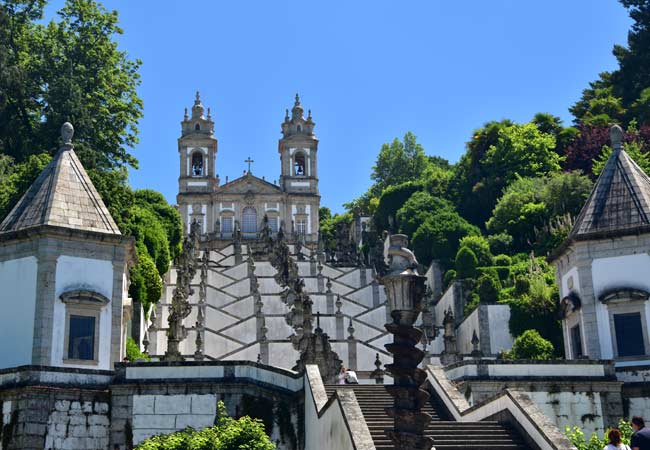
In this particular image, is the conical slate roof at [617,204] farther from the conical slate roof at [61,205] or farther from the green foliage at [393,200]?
the green foliage at [393,200]

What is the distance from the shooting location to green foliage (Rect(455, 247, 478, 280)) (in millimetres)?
44031

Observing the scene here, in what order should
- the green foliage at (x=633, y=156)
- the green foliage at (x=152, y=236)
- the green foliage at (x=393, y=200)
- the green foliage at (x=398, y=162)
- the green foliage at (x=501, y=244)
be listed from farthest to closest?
the green foliage at (x=398, y=162) < the green foliage at (x=393, y=200) < the green foliage at (x=501, y=244) < the green foliage at (x=633, y=156) < the green foliage at (x=152, y=236)

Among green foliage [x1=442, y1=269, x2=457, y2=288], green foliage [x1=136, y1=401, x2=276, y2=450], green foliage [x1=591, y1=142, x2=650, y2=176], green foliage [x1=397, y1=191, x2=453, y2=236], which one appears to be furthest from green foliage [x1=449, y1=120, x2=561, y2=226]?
green foliage [x1=136, y1=401, x2=276, y2=450]

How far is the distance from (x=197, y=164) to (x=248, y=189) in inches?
198

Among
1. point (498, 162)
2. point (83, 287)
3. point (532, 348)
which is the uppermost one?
point (498, 162)

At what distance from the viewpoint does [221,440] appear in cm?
1691

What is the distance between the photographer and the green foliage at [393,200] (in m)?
65.8

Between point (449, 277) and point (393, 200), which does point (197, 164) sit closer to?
point (393, 200)

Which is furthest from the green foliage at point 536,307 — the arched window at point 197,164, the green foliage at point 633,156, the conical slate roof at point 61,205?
the arched window at point 197,164

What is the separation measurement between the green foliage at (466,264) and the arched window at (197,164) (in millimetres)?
40439

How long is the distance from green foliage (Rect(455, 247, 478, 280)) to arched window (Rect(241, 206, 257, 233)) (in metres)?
36.3

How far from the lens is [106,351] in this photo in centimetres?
2270

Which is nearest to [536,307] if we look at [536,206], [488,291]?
[488,291]

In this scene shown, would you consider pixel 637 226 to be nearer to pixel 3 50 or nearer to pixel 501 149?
pixel 3 50
